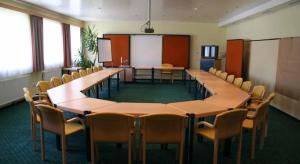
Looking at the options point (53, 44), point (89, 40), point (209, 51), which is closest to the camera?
point (53, 44)

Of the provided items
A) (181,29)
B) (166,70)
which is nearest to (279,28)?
(166,70)

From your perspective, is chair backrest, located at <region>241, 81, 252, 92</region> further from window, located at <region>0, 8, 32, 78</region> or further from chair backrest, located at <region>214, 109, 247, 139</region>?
window, located at <region>0, 8, 32, 78</region>

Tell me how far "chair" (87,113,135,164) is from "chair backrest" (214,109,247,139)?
3.32 feet

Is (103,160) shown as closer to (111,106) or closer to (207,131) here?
(111,106)

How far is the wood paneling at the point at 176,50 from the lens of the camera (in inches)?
439

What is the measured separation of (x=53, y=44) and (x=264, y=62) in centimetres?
700

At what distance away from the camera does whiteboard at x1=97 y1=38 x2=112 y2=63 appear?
966 cm

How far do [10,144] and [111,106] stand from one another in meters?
1.81

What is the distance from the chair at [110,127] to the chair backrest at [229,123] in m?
1.01

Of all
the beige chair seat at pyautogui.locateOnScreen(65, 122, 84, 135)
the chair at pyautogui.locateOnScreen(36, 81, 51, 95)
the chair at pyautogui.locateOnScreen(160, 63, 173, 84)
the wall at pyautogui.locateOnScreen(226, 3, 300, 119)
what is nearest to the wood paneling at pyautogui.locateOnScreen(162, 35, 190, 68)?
the chair at pyautogui.locateOnScreen(160, 63, 173, 84)

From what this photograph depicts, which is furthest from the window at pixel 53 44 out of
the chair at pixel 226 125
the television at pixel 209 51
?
the chair at pixel 226 125

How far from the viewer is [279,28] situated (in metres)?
6.26

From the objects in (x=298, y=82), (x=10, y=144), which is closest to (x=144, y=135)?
(x=10, y=144)

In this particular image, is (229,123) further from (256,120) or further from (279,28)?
(279,28)
